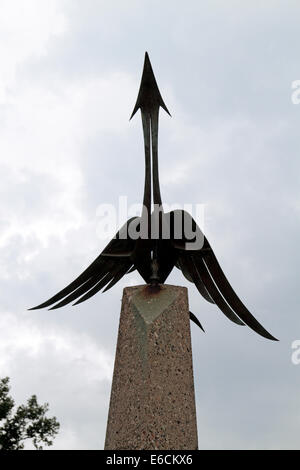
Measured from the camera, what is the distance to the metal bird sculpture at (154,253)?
19.8 feet

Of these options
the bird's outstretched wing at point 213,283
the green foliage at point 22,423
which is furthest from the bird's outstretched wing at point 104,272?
the green foliage at point 22,423

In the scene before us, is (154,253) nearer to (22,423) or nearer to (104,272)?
(104,272)

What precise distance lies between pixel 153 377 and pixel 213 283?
5.17 ft

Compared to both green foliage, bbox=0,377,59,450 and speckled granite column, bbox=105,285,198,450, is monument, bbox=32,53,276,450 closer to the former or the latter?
speckled granite column, bbox=105,285,198,450

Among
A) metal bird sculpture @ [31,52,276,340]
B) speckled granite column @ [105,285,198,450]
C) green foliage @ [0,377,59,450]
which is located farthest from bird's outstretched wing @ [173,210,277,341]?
green foliage @ [0,377,59,450]

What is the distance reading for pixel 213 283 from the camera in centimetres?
631

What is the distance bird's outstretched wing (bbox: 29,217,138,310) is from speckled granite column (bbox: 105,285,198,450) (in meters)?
0.65

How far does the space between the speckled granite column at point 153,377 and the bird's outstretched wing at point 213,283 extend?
0.59m

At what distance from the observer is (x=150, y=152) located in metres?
6.37

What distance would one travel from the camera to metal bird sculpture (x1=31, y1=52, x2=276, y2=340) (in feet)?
19.8

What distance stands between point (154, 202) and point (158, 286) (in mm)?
988

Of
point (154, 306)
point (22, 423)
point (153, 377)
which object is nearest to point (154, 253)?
point (154, 306)
